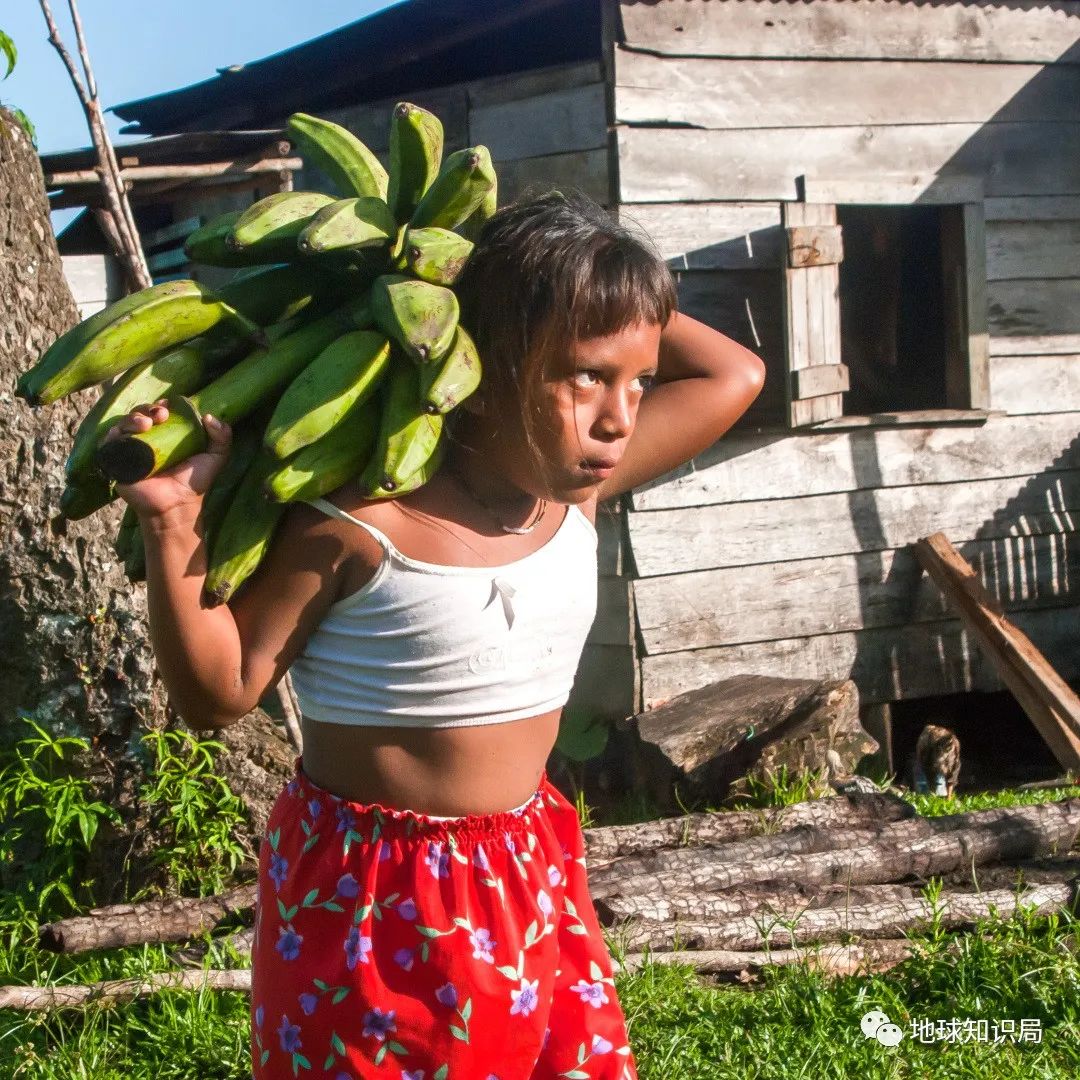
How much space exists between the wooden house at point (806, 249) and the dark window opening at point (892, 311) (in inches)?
73.9

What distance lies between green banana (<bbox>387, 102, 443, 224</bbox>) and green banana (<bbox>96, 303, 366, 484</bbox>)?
0.23 m

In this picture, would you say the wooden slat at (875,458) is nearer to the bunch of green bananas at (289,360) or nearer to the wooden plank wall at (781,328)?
the wooden plank wall at (781,328)

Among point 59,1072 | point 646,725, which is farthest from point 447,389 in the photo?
point 646,725

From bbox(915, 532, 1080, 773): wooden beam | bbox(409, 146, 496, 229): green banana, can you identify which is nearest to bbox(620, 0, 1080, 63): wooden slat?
bbox(915, 532, 1080, 773): wooden beam

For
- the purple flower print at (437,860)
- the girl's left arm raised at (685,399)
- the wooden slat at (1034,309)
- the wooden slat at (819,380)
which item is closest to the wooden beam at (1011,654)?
the wooden slat at (819,380)

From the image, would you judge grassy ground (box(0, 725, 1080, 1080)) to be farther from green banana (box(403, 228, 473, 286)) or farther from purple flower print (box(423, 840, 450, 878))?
green banana (box(403, 228, 473, 286))

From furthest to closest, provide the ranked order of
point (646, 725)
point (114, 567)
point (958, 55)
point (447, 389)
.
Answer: point (958, 55) < point (646, 725) < point (114, 567) < point (447, 389)

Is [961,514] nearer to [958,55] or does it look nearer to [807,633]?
[807,633]

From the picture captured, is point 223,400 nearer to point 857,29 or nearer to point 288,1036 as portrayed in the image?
point 288,1036

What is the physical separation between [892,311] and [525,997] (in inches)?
317

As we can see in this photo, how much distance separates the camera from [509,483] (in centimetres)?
218

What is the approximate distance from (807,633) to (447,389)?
5.29 m

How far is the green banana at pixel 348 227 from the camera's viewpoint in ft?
6.36

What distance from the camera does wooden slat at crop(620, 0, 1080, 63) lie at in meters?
6.47
